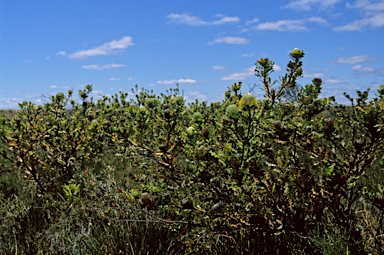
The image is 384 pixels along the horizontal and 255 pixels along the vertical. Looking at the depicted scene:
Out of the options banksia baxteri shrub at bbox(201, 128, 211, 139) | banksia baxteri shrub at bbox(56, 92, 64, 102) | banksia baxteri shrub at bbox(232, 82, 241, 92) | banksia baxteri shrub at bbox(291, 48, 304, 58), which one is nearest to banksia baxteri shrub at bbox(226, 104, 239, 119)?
banksia baxteri shrub at bbox(201, 128, 211, 139)

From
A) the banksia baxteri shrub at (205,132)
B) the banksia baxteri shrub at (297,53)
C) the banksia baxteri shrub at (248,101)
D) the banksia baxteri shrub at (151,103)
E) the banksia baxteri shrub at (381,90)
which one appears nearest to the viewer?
the banksia baxteri shrub at (248,101)

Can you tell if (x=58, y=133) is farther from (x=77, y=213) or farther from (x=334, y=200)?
(x=334, y=200)

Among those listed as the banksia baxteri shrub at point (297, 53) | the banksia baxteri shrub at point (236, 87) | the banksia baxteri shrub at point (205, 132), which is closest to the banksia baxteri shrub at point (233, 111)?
the banksia baxteri shrub at point (205, 132)

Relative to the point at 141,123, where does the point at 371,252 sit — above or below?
below

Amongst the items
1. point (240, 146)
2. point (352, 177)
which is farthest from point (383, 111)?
point (240, 146)

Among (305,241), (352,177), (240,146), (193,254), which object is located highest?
(240,146)

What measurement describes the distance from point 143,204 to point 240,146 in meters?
0.82

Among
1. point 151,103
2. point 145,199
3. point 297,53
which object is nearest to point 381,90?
point 297,53

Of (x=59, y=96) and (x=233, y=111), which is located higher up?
(x=59, y=96)

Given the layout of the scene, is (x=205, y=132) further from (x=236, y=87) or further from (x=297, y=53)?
(x=297, y=53)

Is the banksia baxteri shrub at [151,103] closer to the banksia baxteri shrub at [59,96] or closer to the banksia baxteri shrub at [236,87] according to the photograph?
the banksia baxteri shrub at [236,87]

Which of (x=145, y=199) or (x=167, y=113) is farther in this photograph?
(x=167, y=113)

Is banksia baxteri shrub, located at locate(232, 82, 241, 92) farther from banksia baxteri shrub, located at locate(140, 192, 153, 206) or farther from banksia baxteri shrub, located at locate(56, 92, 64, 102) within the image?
banksia baxteri shrub, located at locate(56, 92, 64, 102)

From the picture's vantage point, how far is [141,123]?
3.50 metres
